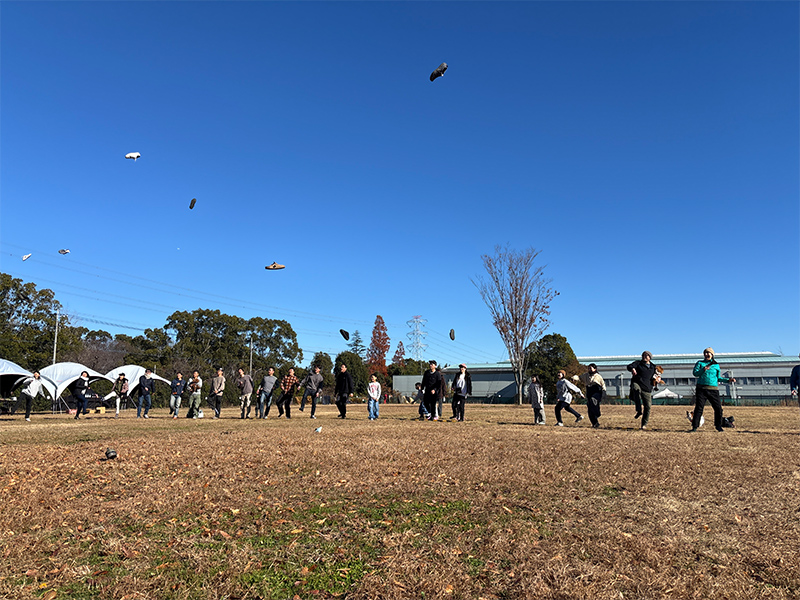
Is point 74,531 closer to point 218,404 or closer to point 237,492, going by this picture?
point 237,492

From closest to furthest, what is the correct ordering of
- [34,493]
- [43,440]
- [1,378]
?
1. [34,493]
2. [43,440]
3. [1,378]

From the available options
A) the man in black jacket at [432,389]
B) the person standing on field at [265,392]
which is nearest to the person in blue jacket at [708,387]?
the man in black jacket at [432,389]

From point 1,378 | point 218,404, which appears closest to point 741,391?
point 218,404

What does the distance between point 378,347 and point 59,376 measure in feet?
188

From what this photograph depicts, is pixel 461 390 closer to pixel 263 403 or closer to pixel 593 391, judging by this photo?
pixel 593 391

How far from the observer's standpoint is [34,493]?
5.49m

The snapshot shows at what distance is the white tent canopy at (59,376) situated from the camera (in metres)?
26.5

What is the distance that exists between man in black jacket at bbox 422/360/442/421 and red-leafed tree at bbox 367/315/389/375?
62738mm

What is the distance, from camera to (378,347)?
82.9 metres

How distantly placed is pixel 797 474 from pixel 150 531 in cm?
749

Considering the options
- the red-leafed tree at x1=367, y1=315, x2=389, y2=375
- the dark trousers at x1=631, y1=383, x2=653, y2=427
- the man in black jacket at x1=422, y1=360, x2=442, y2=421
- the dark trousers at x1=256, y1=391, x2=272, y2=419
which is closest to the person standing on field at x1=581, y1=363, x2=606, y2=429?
the dark trousers at x1=631, y1=383, x2=653, y2=427

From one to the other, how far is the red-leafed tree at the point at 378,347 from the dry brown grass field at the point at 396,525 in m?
73.2

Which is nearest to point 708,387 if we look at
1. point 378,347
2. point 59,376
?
point 59,376

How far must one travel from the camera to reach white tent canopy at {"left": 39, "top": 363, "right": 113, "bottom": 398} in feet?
87.0
